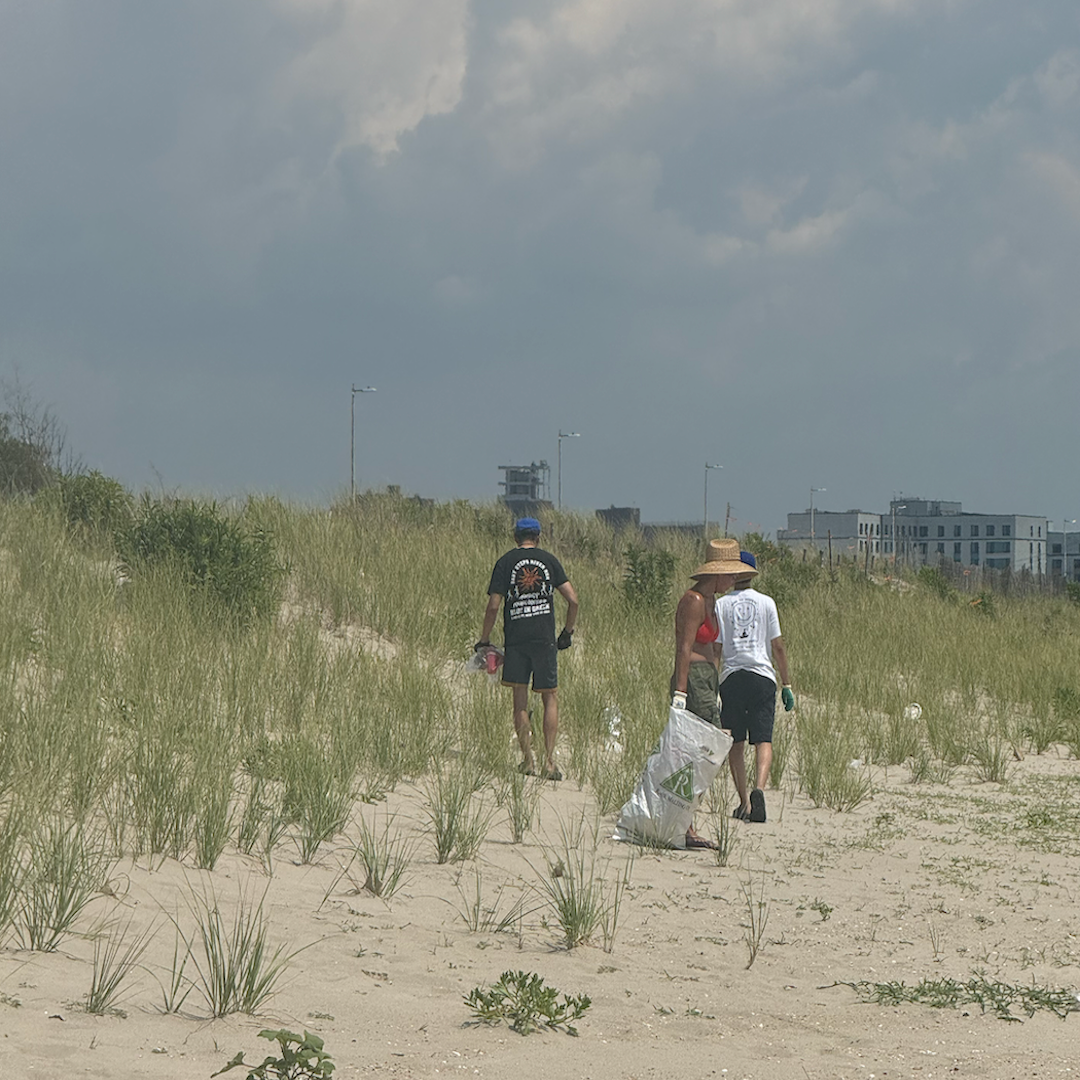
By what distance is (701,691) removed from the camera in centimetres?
855

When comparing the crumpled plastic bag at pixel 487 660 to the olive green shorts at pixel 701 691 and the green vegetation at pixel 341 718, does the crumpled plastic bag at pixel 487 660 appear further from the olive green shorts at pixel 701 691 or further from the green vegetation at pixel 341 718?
the olive green shorts at pixel 701 691

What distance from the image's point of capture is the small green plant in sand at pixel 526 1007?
4.64m

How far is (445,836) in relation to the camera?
7086mm

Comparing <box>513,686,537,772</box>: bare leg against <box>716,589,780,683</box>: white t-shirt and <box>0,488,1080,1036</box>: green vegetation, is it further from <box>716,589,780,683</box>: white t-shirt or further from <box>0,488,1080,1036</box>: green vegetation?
<box>716,589,780,683</box>: white t-shirt

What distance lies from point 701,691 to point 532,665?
1890mm

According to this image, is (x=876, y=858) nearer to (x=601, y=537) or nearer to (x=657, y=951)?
(x=657, y=951)

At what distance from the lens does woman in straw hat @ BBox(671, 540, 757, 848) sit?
8383mm

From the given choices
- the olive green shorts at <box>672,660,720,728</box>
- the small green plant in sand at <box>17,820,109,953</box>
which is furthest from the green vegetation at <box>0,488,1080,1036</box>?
the olive green shorts at <box>672,660,720,728</box>

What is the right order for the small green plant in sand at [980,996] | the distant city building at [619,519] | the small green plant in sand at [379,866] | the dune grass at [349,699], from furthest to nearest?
the distant city building at [619,519] < the dune grass at [349,699] < the small green plant in sand at [379,866] < the small green plant in sand at [980,996]

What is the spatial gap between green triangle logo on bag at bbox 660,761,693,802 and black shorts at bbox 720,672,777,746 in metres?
1.31

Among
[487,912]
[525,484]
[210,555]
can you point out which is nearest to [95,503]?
[210,555]

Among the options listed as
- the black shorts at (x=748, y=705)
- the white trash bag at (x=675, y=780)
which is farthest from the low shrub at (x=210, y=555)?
the white trash bag at (x=675, y=780)

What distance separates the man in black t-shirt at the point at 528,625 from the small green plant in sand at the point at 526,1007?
5.15m

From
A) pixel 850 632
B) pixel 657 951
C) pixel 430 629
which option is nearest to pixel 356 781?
pixel 657 951
